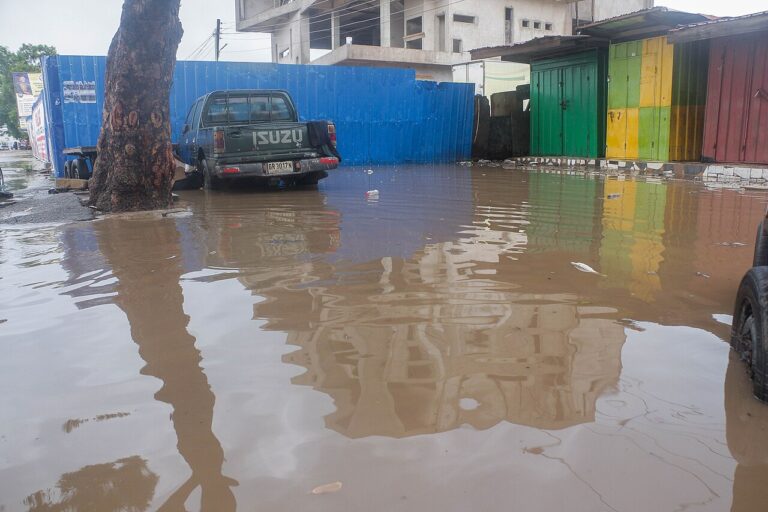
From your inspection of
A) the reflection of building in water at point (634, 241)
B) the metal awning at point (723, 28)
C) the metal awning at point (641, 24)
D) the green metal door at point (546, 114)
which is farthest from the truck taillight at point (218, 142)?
the green metal door at point (546, 114)

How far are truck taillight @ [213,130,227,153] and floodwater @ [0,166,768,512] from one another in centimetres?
425

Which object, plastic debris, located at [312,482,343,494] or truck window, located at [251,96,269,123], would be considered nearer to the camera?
plastic debris, located at [312,482,343,494]

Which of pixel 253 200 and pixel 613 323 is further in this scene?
pixel 253 200

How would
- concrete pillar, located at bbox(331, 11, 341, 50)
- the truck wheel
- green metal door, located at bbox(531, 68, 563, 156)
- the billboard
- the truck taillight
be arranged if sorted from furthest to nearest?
concrete pillar, located at bbox(331, 11, 341, 50) → the billboard → green metal door, located at bbox(531, 68, 563, 156) → the truck wheel → the truck taillight

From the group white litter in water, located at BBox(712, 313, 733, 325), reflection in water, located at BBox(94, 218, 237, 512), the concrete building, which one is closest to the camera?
reflection in water, located at BBox(94, 218, 237, 512)

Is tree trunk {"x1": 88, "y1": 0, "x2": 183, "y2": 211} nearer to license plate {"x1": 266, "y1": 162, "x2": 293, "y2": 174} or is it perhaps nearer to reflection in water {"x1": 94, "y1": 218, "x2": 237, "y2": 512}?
license plate {"x1": 266, "y1": 162, "x2": 293, "y2": 174}

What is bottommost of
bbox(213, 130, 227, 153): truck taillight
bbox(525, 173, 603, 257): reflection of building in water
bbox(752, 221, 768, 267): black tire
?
bbox(525, 173, 603, 257): reflection of building in water

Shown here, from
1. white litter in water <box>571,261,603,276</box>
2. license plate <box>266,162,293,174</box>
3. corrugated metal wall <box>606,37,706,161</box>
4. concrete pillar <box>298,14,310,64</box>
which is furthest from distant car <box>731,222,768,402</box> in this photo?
concrete pillar <box>298,14,310,64</box>

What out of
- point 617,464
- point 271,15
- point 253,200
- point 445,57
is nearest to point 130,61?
point 253,200

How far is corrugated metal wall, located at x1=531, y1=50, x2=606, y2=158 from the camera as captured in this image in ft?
49.1

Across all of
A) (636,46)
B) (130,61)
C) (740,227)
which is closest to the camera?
(740,227)

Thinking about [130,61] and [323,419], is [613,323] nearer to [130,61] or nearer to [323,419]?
[323,419]

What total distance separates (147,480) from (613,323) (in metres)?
2.29

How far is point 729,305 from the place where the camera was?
3473 mm
